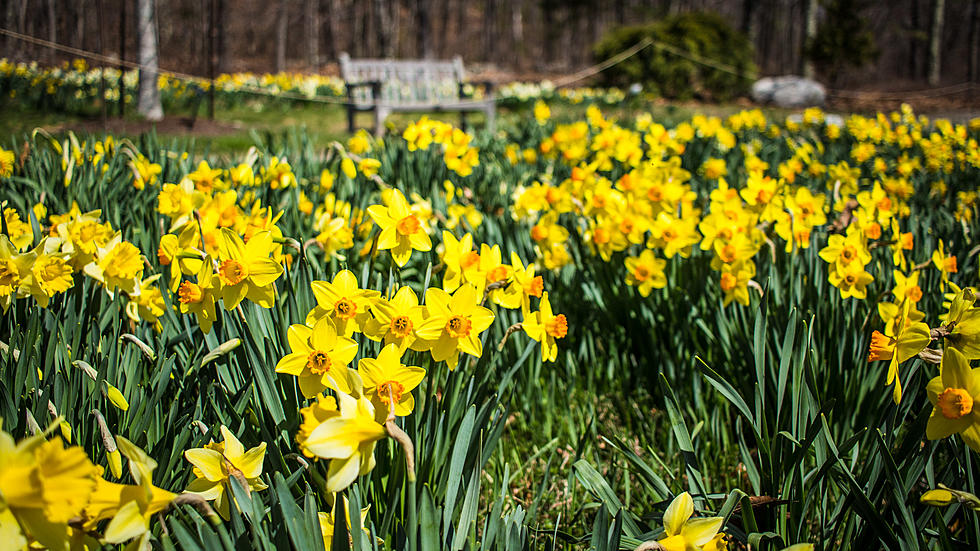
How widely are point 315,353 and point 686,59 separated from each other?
1571 centimetres

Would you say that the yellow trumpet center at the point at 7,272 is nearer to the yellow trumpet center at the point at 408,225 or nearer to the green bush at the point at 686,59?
the yellow trumpet center at the point at 408,225

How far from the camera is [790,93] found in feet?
48.4

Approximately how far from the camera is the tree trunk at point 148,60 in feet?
24.7

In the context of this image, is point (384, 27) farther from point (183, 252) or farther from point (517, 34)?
point (183, 252)

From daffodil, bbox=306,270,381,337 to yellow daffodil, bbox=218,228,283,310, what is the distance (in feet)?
0.39

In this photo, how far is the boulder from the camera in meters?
14.7

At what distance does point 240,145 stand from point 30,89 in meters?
4.41

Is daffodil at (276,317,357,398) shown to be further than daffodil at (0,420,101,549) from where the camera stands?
Yes

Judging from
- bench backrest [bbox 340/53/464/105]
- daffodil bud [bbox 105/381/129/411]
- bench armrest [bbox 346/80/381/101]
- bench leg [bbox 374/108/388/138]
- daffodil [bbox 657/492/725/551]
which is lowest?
daffodil [bbox 657/492/725/551]

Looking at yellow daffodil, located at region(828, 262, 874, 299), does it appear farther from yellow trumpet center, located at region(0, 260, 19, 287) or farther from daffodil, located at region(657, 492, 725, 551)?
yellow trumpet center, located at region(0, 260, 19, 287)

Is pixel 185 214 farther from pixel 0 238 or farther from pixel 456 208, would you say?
pixel 456 208

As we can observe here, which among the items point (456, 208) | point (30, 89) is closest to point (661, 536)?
point (456, 208)

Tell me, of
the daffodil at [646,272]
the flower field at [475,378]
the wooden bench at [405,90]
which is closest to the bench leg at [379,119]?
the wooden bench at [405,90]

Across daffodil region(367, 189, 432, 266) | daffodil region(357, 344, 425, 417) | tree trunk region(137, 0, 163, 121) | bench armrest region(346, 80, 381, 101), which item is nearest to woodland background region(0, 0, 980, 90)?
tree trunk region(137, 0, 163, 121)
